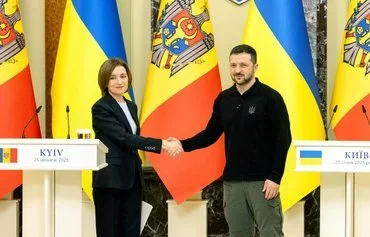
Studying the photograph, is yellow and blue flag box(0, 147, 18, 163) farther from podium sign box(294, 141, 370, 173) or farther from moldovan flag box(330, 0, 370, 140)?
moldovan flag box(330, 0, 370, 140)

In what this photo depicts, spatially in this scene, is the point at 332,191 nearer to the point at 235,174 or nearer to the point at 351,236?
the point at 351,236

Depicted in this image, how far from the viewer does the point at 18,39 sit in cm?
449

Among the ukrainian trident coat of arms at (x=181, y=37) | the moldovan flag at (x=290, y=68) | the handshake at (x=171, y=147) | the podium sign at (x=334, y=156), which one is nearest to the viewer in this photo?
the podium sign at (x=334, y=156)

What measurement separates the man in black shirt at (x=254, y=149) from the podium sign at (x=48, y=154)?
70 centimetres

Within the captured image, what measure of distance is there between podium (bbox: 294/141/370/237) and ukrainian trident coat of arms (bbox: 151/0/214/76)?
147cm

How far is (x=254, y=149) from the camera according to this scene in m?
3.19

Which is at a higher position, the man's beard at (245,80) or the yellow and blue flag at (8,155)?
the man's beard at (245,80)

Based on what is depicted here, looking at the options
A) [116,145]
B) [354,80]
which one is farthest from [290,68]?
[116,145]

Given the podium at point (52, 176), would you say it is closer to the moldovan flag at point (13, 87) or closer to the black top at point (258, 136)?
the black top at point (258, 136)

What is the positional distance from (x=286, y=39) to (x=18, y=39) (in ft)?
6.32

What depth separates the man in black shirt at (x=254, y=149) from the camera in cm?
318

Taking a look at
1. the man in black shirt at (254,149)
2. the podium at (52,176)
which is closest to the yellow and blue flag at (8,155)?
the podium at (52,176)

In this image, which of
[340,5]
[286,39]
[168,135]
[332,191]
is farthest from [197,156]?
[340,5]

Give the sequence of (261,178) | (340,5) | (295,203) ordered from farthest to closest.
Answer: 1. (340,5)
2. (295,203)
3. (261,178)
